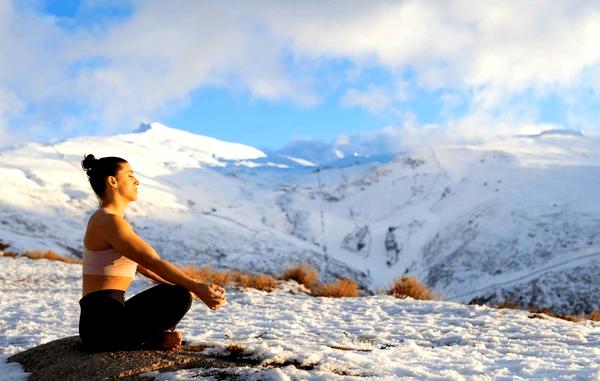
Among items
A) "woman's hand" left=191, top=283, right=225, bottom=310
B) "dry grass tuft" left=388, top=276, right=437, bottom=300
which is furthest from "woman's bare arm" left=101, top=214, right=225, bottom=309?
"dry grass tuft" left=388, top=276, right=437, bottom=300

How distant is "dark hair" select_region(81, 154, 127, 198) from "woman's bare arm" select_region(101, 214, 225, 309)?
379mm

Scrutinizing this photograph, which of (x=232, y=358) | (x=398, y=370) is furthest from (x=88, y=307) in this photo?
(x=398, y=370)

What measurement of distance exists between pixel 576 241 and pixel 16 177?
6245cm

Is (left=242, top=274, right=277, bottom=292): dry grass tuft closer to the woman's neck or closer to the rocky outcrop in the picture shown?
the rocky outcrop

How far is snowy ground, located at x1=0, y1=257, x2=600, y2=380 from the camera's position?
467 centimetres

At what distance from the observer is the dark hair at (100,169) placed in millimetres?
4742

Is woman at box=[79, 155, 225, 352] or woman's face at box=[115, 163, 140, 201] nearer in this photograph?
woman at box=[79, 155, 225, 352]

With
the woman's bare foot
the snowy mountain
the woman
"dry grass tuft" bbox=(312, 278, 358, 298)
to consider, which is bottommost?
the woman's bare foot

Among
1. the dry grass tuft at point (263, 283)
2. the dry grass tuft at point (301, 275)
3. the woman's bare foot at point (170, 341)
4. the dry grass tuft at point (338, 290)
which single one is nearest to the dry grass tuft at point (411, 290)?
the dry grass tuft at point (338, 290)

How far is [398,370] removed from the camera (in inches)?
184

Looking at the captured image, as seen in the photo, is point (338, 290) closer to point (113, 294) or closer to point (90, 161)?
point (113, 294)

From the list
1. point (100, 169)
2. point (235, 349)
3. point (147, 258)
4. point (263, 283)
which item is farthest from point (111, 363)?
point (263, 283)

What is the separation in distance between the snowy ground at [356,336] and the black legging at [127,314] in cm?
60

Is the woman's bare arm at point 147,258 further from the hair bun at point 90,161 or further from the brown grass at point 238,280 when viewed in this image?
the brown grass at point 238,280
